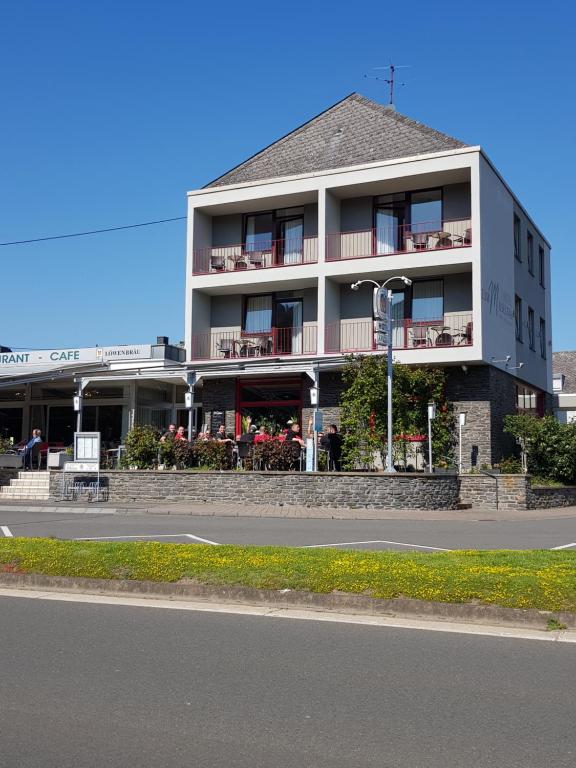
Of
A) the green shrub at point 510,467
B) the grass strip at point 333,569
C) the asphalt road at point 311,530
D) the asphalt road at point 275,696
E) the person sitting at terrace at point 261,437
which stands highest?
the person sitting at terrace at point 261,437

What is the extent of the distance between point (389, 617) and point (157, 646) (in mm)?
2230

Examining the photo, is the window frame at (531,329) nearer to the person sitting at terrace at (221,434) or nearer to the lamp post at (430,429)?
the lamp post at (430,429)

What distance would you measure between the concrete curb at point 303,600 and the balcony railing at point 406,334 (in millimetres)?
17555

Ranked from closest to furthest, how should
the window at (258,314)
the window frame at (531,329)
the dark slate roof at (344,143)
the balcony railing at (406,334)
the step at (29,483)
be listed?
the step at (29,483) → the balcony railing at (406,334) → the dark slate roof at (344,143) → the window at (258,314) → the window frame at (531,329)

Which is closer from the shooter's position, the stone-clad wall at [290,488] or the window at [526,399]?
the stone-clad wall at [290,488]

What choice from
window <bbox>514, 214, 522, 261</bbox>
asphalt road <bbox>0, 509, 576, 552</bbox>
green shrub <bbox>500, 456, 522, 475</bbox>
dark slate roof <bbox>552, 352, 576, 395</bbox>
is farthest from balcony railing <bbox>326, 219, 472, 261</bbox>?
dark slate roof <bbox>552, 352, 576, 395</bbox>

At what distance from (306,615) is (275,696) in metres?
2.53

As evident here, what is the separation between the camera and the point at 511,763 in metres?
4.38

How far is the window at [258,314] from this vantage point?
30844 millimetres

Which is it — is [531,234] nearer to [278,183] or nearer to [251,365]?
[278,183]

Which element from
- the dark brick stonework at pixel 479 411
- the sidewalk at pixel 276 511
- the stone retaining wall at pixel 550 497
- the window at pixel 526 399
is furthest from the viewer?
the window at pixel 526 399

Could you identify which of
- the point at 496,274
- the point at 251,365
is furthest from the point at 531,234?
the point at 251,365

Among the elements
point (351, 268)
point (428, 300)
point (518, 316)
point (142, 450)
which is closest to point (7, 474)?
point (142, 450)

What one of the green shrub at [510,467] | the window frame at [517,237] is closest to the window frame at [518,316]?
the window frame at [517,237]
